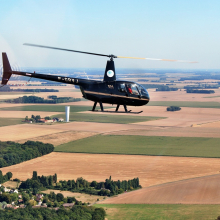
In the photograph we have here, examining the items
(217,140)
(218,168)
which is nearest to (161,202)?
(218,168)

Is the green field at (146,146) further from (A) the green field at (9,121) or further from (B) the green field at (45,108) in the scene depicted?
(B) the green field at (45,108)

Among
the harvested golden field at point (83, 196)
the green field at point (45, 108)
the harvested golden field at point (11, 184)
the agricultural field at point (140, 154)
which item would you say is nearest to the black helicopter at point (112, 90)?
the agricultural field at point (140, 154)

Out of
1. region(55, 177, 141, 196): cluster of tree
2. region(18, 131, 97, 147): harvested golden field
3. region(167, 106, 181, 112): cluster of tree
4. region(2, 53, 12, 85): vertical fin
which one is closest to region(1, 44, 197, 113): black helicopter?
region(2, 53, 12, 85): vertical fin

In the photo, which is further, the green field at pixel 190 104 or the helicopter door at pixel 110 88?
the green field at pixel 190 104

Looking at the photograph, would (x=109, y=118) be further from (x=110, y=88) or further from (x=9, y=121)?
(x=110, y=88)

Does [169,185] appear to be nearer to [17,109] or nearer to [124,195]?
[124,195]

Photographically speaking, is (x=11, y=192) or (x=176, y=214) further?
(x=11, y=192)

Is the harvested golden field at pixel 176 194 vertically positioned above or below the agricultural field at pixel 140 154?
below
